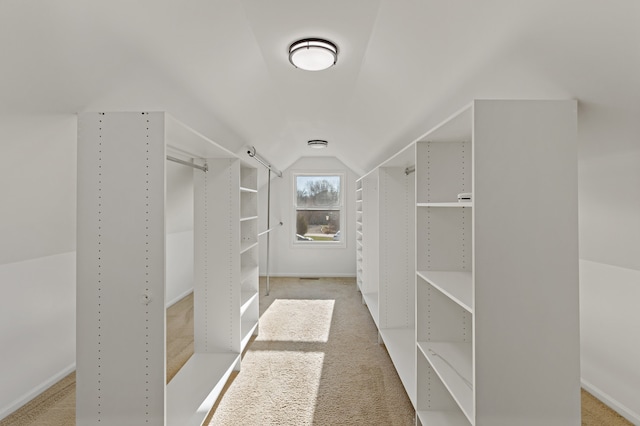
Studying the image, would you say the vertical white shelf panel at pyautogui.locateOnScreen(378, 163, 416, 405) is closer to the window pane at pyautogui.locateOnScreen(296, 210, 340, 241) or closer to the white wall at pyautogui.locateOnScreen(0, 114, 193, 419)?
the white wall at pyautogui.locateOnScreen(0, 114, 193, 419)

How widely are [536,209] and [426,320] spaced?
0.95m

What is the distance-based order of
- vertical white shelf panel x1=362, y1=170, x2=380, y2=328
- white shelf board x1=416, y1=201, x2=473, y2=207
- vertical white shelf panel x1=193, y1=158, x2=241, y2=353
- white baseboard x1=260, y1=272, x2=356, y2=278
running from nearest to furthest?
white shelf board x1=416, y1=201, x2=473, y2=207, vertical white shelf panel x1=193, y1=158, x2=241, y2=353, vertical white shelf panel x1=362, y1=170, x2=380, y2=328, white baseboard x1=260, y1=272, x2=356, y2=278

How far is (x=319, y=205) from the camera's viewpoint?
251 inches

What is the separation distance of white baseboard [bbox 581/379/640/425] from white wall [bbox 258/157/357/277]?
4.19 metres

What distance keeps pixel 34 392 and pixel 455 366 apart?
9.05 feet

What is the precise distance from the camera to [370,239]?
4.25m

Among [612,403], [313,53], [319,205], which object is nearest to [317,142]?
[319,205]

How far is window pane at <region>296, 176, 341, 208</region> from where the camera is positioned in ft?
20.9

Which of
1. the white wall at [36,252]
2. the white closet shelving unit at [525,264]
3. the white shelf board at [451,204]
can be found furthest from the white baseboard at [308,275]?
the white closet shelving unit at [525,264]

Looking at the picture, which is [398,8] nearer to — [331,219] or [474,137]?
[474,137]

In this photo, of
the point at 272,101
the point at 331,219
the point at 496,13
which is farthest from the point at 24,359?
the point at 331,219

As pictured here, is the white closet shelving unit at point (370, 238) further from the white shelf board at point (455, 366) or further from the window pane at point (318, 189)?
the white shelf board at point (455, 366)

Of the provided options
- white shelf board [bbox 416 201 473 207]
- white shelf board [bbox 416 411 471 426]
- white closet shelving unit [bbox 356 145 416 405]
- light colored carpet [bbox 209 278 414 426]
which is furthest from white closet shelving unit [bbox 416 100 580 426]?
white closet shelving unit [bbox 356 145 416 405]

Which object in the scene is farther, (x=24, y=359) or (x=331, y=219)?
(x=331, y=219)
